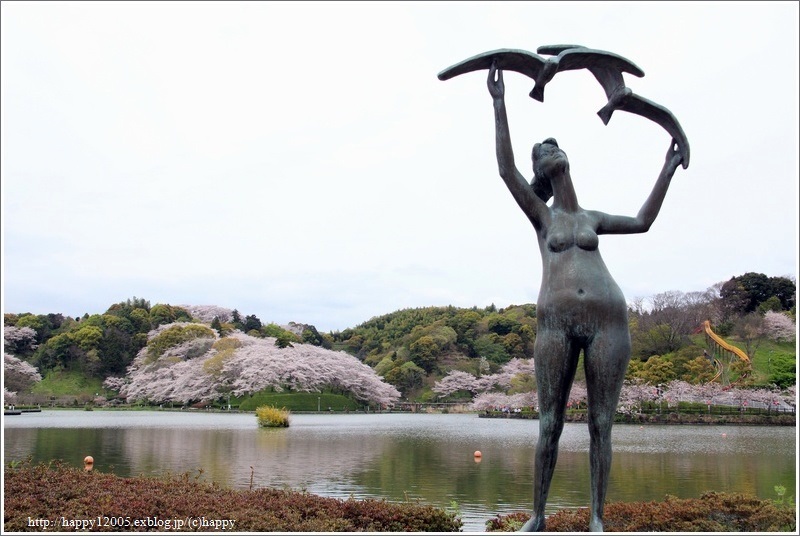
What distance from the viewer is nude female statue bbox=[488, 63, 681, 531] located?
460 centimetres

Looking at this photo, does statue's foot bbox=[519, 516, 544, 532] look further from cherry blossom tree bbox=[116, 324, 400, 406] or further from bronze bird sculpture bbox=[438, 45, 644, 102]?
cherry blossom tree bbox=[116, 324, 400, 406]

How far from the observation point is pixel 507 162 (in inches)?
Result: 192

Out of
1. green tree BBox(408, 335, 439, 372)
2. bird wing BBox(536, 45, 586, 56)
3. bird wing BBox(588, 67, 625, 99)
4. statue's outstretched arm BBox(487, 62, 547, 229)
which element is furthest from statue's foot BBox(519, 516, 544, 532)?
green tree BBox(408, 335, 439, 372)

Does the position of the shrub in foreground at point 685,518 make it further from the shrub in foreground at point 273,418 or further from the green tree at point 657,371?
the green tree at point 657,371

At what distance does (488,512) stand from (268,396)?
3319 cm

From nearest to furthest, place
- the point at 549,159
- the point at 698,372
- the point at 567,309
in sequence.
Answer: the point at 567,309
the point at 549,159
the point at 698,372

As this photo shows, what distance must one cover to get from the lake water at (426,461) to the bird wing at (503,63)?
16.9 ft

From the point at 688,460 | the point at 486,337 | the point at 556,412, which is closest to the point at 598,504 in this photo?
the point at 556,412

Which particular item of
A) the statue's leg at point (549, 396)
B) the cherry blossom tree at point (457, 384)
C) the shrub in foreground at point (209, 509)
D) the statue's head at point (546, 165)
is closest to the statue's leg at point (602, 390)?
the statue's leg at point (549, 396)

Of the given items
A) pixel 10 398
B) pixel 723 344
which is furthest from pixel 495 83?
pixel 723 344

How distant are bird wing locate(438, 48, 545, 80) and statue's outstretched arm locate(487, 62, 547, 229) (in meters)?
0.07

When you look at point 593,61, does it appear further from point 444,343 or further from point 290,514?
point 444,343

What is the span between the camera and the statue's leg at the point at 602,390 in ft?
15.1

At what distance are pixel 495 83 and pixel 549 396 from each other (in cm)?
241
